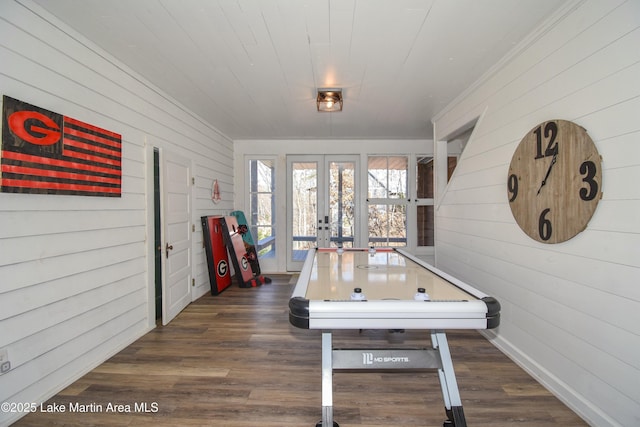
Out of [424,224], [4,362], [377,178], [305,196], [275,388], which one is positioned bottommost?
[275,388]

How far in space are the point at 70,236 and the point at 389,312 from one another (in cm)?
225

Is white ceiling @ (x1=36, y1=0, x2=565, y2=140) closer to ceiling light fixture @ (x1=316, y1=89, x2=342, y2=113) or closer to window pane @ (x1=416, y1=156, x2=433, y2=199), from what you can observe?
ceiling light fixture @ (x1=316, y1=89, x2=342, y2=113)

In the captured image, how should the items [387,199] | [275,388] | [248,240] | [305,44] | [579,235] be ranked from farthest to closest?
[387,199] → [248,240] → [305,44] → [275,388] → [579,235]

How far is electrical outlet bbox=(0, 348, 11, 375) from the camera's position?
5.57 ft

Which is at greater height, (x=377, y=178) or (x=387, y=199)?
(x=377, y=178)

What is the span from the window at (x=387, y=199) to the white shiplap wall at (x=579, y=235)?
269 cm

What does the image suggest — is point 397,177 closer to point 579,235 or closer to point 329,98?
point 329,98

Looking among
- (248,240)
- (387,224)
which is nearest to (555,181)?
(387,224)

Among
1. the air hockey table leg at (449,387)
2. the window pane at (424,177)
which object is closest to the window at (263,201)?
the window pane at (424,177)

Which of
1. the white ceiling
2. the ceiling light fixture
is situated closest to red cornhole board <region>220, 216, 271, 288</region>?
the white ceiling

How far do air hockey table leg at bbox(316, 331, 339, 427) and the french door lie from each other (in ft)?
12.9

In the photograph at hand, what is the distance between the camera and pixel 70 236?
215 centimetres

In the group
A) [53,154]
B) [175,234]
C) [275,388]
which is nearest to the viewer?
[53,154]

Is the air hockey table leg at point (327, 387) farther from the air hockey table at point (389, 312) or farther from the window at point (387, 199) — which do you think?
the window at point (387, 199)
